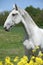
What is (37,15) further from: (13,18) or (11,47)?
(13,18)

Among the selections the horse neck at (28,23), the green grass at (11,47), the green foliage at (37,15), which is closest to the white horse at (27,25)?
the horse neck at (28,23)

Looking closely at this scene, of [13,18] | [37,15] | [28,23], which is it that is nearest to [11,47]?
[13,18]

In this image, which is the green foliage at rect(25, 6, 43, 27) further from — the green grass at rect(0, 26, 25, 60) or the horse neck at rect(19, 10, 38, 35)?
the horse neck at rect(19, 10, 38, 35)

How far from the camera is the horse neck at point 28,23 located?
687 centimetres

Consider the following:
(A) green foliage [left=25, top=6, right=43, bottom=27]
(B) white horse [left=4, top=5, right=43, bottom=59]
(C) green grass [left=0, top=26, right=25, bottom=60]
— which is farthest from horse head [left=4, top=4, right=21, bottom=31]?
(A) green foliage [left=25, top=6, right=43, bottom=27]

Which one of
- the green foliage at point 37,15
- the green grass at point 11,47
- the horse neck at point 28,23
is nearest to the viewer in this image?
the horse neck at point 28,23

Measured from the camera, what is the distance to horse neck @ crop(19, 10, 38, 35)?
6871 mm

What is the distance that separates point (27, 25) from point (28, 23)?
5 cm

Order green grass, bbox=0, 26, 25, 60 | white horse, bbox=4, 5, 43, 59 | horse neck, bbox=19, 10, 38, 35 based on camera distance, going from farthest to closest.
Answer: green grass, bbox=0, 26, 25, 60
horse neck, bbox=19, 10, 38, 35
white horse, bbox=4, 5, 43, 59

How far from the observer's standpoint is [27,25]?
692cm

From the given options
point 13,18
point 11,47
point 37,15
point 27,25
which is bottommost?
point 27,25

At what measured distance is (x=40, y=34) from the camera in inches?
267

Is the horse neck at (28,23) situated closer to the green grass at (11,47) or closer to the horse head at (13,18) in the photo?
the horse head at (13,18)

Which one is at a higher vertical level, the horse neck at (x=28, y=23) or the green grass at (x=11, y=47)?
the green grass at (x=11, y=47)
